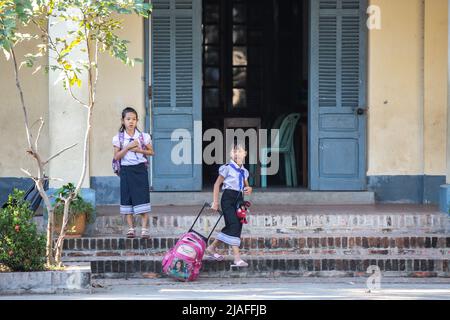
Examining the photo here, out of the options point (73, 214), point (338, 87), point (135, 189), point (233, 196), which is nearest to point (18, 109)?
point (73, 214)

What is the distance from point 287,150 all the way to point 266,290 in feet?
14.3

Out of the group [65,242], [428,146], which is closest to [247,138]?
[428,146]

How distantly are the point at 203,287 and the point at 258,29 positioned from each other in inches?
259

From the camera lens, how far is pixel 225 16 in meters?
15.1

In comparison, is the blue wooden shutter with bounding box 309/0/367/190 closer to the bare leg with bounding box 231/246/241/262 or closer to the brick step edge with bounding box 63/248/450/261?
the brick step edge with bounding box 63/248/450/261

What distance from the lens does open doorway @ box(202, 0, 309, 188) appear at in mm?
15070

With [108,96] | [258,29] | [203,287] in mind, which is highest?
[258,29]

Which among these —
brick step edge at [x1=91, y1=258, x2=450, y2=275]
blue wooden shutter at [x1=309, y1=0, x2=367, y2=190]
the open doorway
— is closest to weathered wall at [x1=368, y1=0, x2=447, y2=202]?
blue wooden shutter at [x1=309, y1=0, x2=367, y2=190]

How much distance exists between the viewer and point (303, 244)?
1070 cm

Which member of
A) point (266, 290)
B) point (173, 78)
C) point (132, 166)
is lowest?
point (266, 290)

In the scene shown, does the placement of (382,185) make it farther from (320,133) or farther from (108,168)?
(108,168)

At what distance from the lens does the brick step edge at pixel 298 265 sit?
10273 millimetres

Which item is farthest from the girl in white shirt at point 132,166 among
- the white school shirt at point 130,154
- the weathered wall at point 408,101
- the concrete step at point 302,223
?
the weathered wall at point 408,101

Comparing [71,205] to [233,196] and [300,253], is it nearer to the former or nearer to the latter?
[233,196]
